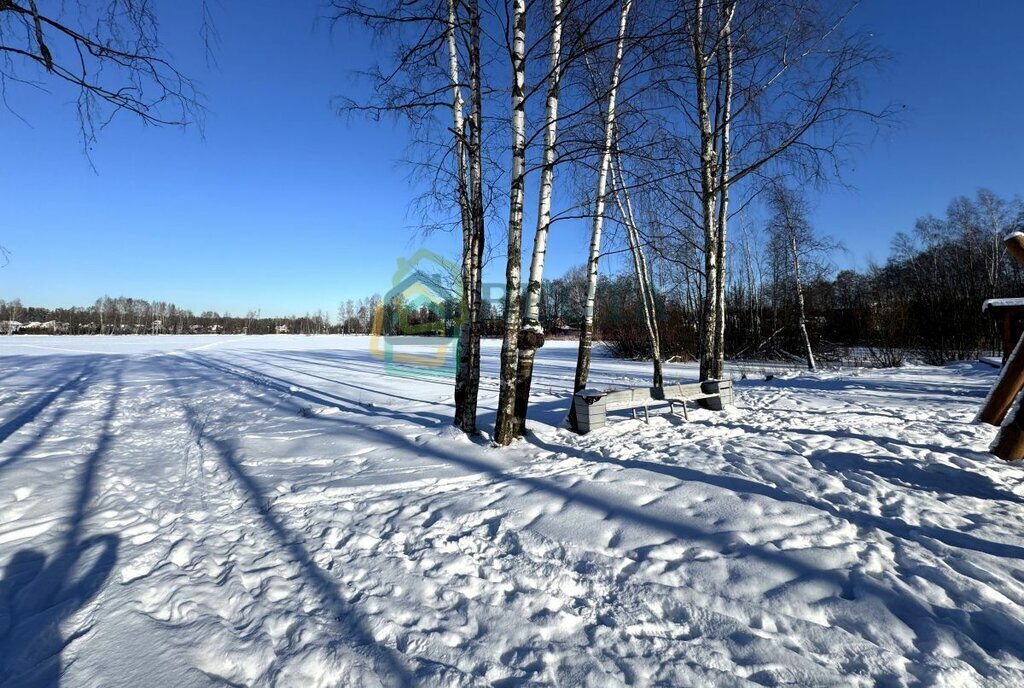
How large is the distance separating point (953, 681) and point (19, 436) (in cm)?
937

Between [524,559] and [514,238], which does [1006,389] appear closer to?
[524,559]

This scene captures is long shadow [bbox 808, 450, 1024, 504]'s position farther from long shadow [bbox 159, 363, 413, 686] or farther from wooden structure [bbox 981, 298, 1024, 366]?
long shadow [bbox 159, 363, 413, 686]

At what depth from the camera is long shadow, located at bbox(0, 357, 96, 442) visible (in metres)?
6.29

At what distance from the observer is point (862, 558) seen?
2.61 m

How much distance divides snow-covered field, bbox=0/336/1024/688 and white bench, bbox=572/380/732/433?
273 mm

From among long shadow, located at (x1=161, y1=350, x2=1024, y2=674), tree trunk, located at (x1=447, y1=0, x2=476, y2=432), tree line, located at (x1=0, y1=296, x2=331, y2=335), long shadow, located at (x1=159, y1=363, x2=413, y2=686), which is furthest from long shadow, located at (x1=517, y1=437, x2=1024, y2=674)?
tree line, located at (x1=0, y1=296, x2=331, y2=335)

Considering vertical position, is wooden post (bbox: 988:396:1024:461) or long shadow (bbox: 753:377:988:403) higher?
wooden post (bbox: 988:396:1024:461)

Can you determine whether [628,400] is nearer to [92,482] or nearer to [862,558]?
[862,558]

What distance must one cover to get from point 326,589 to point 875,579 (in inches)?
125

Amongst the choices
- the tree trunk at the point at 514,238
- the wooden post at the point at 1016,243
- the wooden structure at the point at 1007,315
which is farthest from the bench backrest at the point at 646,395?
the wooden post at the point at 1016,243

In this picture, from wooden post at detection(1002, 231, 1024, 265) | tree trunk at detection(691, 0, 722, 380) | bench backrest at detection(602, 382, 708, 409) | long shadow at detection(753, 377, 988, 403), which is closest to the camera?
wooden post at detection(1002, 231, 1024, 265)

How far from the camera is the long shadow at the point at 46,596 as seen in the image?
6.44 feet

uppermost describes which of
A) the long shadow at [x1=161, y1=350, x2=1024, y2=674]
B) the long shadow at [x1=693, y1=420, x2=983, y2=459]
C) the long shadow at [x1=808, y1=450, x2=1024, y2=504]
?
the long shadow at [x1=693, y1=420, x2=983, y2=459]

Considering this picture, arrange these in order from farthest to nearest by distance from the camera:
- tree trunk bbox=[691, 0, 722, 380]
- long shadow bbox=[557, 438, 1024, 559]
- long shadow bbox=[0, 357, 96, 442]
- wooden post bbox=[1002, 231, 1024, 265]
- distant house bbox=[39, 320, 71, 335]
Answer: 1. distant house bbox=[39, 320, 71, 335]
2. tree trunk bbox=[691, 0, 722, 380]
3. long shadow bbox=[0, 357, 96, 442]
4. long shadow bbox=[557, 438, 1024, 559]
5. wooden post bbox=[1002, 231, 1024, 265]
